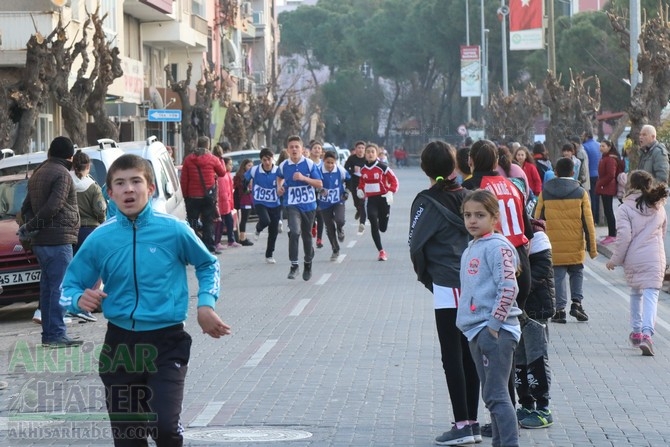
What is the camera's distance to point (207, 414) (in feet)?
29.2

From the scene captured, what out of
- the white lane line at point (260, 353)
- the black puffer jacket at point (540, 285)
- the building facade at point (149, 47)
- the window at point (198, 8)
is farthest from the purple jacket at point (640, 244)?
the window at point (198, 8)

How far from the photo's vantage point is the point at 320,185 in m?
18.6

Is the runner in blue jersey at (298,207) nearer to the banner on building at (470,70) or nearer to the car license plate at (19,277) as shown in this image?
the car license plate at (19,277)

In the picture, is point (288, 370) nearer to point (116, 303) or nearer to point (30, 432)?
point (30, 432)

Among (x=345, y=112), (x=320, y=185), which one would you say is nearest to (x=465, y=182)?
(x=320, y=185)

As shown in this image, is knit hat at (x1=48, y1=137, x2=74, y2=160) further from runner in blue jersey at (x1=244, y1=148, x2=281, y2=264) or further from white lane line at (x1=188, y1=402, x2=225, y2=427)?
runner in blue jersey at (x1=244, y1=148, x2=281, y2=264)

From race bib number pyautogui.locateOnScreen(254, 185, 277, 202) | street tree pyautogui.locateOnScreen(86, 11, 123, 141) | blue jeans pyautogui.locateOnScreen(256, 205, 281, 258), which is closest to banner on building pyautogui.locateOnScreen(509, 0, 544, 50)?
street tree pyautogui.locateOnScreen(86, 11, 123, 141)

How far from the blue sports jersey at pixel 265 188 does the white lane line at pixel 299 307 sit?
6479 millimetres

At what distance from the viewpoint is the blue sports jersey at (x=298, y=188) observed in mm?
18438

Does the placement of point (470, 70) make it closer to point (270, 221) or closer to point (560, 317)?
point (270, 221)

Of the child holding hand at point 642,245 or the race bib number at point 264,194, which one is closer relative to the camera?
the child holding hand at point 642,245

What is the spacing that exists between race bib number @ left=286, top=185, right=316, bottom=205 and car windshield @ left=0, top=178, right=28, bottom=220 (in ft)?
12.0

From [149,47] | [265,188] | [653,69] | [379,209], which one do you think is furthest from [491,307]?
[149,47]

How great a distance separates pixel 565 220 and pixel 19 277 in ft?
18.6
